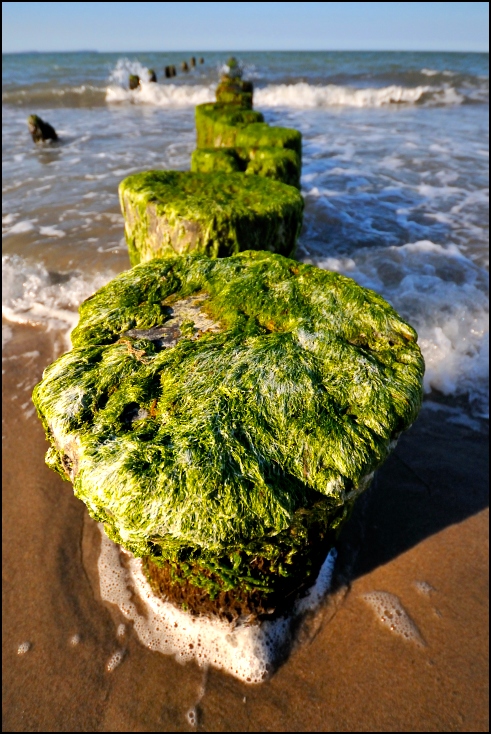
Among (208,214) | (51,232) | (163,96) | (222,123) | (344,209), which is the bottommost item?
(51,232)

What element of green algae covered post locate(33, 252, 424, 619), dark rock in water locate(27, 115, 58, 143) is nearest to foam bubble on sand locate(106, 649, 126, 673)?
green algae covered post locate(33, 252, 424, 619)

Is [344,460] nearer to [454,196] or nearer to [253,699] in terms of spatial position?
[253,699]

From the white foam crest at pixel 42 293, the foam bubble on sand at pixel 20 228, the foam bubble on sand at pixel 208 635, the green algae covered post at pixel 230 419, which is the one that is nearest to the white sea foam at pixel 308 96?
the foam bubble on sand at pixel 20 228

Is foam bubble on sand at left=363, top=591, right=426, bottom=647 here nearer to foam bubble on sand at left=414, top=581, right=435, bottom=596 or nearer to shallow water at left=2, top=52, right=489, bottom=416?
foam bubble on sand at left=414, top=581, right=435, bottom=596

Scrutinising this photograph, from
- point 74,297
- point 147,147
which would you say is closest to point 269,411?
point 74,297

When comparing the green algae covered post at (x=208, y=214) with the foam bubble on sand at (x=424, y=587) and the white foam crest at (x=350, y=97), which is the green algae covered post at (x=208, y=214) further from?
the white foam crest at (x=350, y=97)

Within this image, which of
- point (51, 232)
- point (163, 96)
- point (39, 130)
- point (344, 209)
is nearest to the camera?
point (51, 232)

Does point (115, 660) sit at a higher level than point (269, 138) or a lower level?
lower

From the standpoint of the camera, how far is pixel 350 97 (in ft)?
77.2

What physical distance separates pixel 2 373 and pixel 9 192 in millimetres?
6572

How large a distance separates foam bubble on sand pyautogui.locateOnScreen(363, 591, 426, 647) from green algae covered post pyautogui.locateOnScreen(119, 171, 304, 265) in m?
3.09

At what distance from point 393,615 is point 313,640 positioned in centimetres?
60

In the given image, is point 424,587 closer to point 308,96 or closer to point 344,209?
point 344,209

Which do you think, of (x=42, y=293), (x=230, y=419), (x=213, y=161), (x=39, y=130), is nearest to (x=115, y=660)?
(x=230, y=419)
